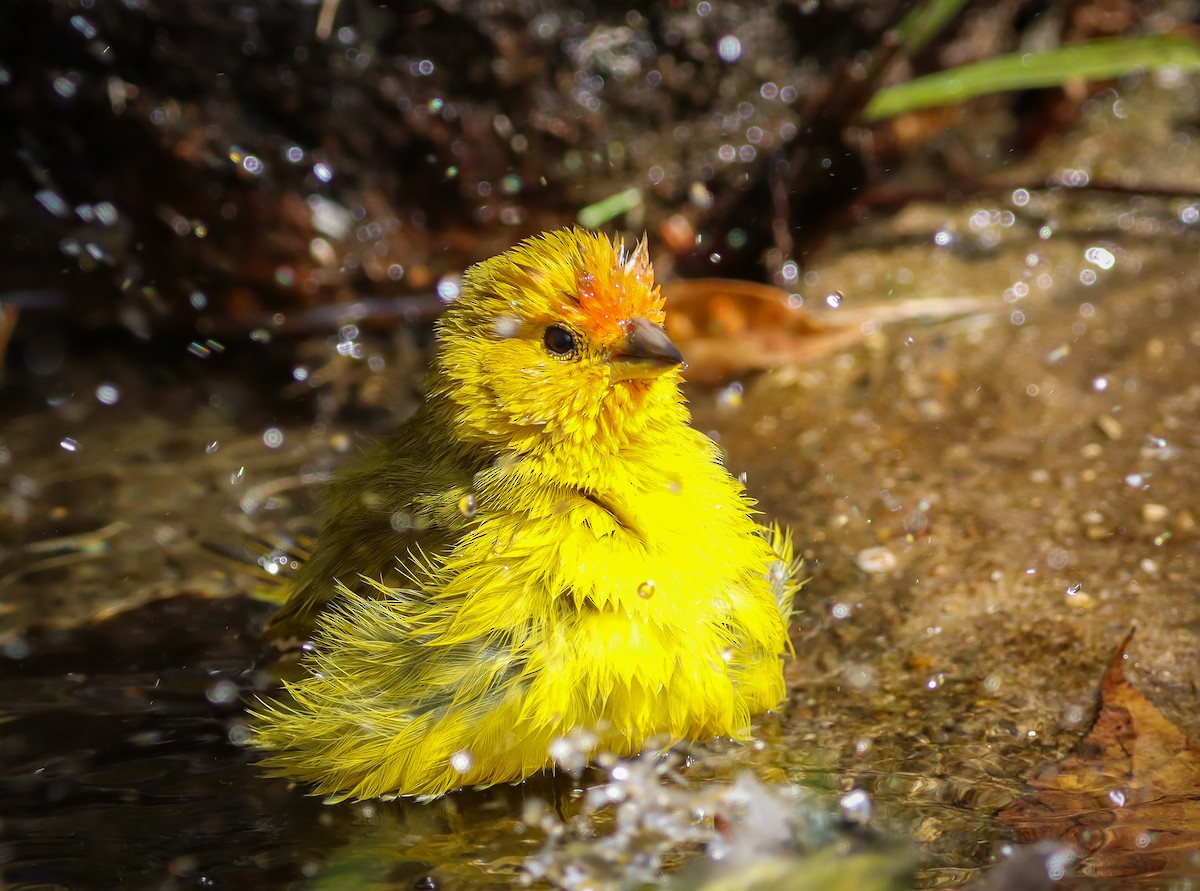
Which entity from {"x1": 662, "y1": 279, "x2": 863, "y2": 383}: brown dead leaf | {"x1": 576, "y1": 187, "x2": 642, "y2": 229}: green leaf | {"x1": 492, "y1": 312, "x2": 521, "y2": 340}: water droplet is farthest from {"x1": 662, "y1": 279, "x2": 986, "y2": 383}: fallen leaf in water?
{"x1": 492, "y1": 312, "x2": 521, "y2": 340}: water droplet

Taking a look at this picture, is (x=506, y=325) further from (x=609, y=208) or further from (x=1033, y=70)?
(x=1033, y=70)

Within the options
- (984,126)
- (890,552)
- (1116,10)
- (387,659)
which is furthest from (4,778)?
(1116,10)

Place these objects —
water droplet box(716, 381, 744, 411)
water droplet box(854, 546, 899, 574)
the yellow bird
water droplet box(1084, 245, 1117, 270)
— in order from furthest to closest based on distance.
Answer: water droplet box(1084, 245, 1117, 270) → water droplet box(716, 381, 744, 411) → water droplet box(854, 546, 899, 574) → the yellow bird

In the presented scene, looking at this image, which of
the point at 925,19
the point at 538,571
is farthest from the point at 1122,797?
the point at 925,19

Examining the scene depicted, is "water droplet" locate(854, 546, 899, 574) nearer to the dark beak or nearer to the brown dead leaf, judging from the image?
the dark beak

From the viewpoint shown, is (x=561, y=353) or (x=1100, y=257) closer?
(x=561, y=353)

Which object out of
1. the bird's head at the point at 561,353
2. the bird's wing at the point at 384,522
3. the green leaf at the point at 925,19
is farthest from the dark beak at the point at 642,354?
the green leaf at the point at 925,19
